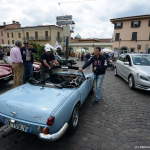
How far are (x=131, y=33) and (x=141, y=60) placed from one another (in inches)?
959

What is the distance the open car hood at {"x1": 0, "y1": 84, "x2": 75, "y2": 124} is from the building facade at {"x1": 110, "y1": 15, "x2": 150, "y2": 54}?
26.7 m

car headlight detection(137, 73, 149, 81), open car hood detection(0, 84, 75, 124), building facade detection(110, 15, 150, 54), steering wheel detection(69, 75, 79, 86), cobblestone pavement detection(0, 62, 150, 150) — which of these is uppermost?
building facade detection(110, 15, 150, 54)

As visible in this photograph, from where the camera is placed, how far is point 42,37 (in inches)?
1432

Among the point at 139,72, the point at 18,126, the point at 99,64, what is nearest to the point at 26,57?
the point at 99,64

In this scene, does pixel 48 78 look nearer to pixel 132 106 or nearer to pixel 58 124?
pixel 58 124

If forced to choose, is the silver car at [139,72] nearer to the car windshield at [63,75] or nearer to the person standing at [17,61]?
the car windshield at [63,75]

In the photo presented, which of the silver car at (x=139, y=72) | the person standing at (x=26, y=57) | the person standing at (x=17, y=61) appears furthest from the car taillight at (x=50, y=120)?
the silver car at (x=139, y=72)

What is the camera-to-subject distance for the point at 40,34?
36.8 meters

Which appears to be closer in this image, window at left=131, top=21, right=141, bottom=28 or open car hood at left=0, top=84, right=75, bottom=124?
open car hood at left=0, top=84, right=75, bottom=124

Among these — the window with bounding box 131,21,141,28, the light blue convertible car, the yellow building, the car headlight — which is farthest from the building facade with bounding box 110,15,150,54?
the light blue convertible car

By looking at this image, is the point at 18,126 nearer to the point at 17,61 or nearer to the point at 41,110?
the point at 41,110

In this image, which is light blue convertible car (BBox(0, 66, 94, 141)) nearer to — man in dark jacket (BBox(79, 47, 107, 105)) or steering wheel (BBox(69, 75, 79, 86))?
steering wheel (BBox(69, 75, 79, 86))

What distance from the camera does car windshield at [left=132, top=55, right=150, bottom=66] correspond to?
18.4 feet

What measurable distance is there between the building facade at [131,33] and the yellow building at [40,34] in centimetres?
1718
